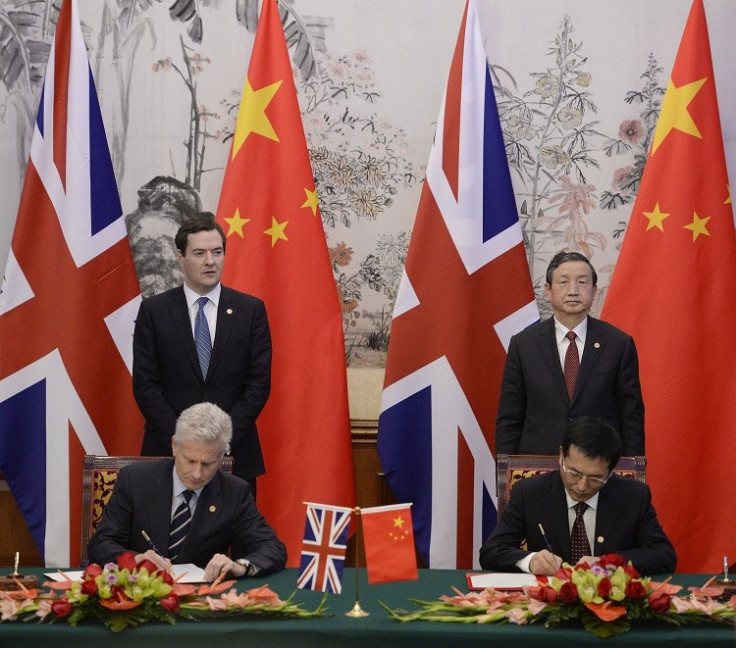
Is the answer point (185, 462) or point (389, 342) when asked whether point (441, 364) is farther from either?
point (185, 462)

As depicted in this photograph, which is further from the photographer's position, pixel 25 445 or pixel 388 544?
pixel 25 445

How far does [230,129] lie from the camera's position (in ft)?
16.8

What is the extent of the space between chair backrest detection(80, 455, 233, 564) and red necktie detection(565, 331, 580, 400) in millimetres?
1408

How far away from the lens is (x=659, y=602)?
2289mm

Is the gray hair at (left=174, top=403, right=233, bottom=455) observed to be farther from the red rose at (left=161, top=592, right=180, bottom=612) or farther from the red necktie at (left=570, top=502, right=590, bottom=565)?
the red necktie at (left=570, top=502, right=590, bottom=565)

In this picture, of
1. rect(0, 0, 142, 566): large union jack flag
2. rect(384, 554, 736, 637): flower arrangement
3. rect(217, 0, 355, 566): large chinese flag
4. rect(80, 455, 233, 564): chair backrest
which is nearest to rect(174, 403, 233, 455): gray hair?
rect(80, 455, 233, 564): chair backrest

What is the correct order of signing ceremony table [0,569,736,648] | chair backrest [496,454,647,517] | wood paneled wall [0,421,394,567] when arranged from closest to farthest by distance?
signing ceremony table [0,569,736,648]
chair backrest [496,454,647,517]
wood paneled wall [0,421,394,567]

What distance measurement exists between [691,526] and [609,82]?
2.05m

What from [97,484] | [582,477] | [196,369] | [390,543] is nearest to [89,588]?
[390,543]

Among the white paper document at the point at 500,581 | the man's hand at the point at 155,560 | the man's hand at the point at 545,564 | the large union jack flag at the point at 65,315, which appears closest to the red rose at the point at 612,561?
the white paper document at the point at 500,581

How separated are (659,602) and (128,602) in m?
1.10

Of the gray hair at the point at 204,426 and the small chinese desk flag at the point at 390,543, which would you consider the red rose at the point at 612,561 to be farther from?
the gray hair at the point at 204,426

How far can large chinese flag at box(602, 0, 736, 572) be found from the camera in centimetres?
474

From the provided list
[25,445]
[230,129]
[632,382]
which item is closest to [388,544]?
[632,382]
